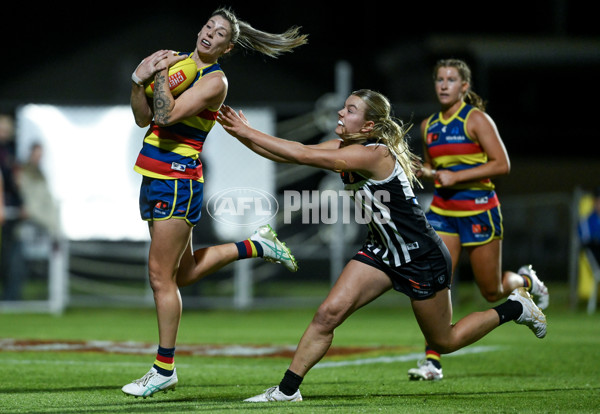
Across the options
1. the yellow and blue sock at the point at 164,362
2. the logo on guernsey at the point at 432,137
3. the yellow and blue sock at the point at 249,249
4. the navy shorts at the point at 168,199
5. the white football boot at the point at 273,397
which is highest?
the logo on guernsey at the point at 432,137

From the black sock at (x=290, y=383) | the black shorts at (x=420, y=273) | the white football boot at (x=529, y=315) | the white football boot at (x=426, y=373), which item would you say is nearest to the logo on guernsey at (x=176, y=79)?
the black shorts at (x=420, y=273)

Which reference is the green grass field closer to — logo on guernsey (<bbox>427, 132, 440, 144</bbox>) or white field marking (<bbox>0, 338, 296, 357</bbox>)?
white field marking (<bbox>0, 338, 296, 357</bbox>)

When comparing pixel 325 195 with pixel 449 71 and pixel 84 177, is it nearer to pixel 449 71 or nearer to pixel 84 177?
pixel 84 177

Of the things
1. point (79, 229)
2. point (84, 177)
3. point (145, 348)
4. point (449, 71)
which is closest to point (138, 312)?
point (79, 229)

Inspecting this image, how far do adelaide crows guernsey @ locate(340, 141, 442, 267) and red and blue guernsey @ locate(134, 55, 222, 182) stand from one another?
100 cm

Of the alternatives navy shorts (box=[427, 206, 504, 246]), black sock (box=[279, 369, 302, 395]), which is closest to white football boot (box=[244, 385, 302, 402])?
black sock (box=[279, 369, 302, 395])

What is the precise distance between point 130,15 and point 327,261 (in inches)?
540

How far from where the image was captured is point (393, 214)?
19.5ft

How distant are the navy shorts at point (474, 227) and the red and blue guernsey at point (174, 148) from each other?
247cm

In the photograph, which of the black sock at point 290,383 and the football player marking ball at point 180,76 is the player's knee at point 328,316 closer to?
the black sock at point 290,383

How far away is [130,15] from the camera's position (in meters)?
26.7

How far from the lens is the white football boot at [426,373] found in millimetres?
7227

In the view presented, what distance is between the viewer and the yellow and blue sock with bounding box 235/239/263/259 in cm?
682

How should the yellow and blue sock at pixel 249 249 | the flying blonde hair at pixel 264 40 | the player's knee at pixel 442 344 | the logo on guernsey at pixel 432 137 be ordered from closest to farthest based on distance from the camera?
the player's knee at pixel 442 344 < the flying blonde hair at pixel 264 40 < the yellow and blue sock at pixel 249 249 < the logo on guernsey at pixel 432 137
